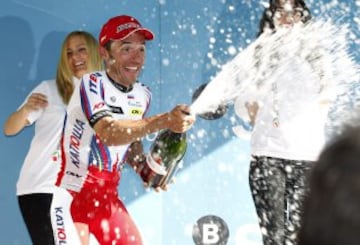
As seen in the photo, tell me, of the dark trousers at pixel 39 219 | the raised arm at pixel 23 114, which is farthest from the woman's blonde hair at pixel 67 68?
the dark trousers at pixel 39 219

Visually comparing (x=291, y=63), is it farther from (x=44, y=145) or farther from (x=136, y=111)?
(x=44, y=145)

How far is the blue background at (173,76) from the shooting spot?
14.8ft

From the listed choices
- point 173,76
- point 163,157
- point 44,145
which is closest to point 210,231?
point 173,76

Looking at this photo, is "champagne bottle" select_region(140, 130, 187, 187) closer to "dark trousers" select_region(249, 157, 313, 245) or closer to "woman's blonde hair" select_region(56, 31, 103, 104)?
"dark trousers" select_region(249, 157, 313, 245)

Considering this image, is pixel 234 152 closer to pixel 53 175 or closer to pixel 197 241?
pixel 197 241

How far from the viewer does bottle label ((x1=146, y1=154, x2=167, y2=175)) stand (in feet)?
10.6

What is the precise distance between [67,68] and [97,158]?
0.83 meters

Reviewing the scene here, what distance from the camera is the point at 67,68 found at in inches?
163

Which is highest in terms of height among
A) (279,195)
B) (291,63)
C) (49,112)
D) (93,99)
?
(291,63)

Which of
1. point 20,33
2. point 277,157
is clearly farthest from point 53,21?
point 277,157

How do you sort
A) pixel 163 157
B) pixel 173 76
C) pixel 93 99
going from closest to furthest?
pixel 163 157 → pixel 93 99 → pixel 173 76

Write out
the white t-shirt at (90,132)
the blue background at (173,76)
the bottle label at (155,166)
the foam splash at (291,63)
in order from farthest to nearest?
the blue background at (173,76) → the foam splash at (291,63) → the white t-shirt at (90,132) → the bottle label at (155,166)

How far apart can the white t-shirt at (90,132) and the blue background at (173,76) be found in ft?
3.26

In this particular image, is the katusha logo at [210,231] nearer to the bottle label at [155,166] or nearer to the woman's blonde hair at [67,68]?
the woman's blonde hair at [67,68]
